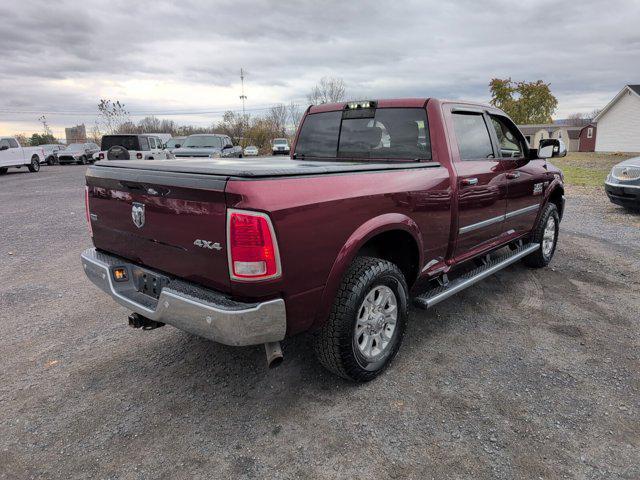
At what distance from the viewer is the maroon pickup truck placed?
237cm

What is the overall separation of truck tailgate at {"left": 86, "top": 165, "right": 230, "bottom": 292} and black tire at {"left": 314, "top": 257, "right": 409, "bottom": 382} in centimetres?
76

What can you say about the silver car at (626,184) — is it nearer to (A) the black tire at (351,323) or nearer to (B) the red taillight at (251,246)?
(A) the black tire at (351,323)

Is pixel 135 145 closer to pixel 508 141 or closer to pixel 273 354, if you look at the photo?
pixel 508 141

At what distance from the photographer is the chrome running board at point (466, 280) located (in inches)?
139

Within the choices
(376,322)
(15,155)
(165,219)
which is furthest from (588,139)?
(165,219)

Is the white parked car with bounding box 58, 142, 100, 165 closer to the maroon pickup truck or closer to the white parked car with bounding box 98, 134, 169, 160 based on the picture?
the white parked car with bounding box 98, 134, 169, 160

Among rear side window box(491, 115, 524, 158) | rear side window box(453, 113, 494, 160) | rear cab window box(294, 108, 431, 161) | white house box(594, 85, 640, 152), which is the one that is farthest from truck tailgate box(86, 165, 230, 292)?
white house box(594, 85, 640, 152)

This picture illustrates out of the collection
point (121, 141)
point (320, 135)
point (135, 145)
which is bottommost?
point (320, 135)

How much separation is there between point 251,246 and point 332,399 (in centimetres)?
128

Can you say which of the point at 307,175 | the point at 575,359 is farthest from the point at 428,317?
the point at 307,175

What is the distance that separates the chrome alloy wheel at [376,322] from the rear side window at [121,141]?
18.7 meters

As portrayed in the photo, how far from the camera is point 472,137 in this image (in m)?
4.22

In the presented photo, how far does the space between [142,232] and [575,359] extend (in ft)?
10.6

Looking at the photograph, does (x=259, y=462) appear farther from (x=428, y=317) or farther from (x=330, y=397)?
(x=428, y=317)
